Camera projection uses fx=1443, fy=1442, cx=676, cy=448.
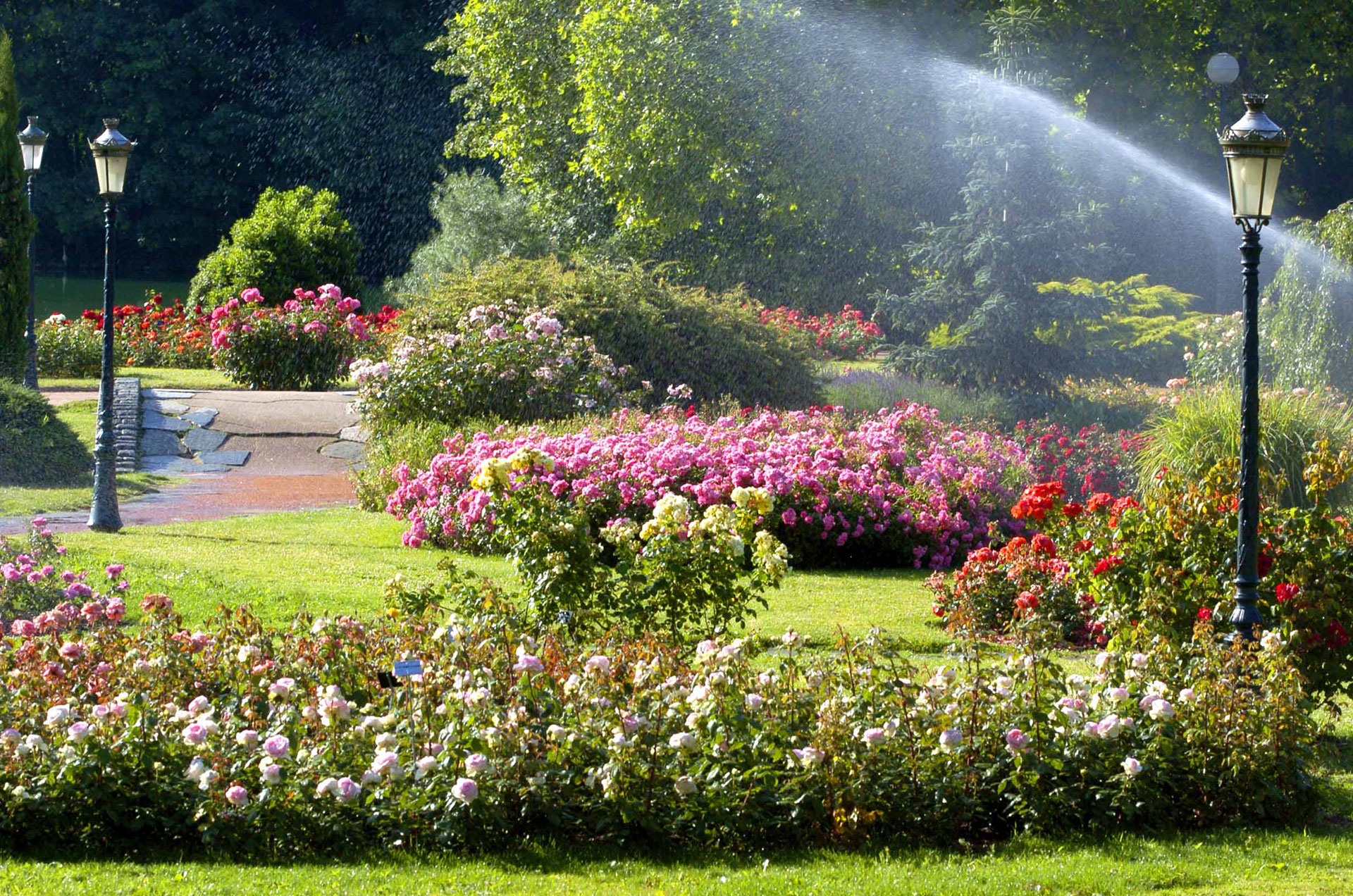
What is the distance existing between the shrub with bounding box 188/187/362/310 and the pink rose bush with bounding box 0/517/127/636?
14632 mm

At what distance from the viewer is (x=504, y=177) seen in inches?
1020

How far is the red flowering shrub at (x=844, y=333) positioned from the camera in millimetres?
20172

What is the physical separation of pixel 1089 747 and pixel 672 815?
52.5 inches

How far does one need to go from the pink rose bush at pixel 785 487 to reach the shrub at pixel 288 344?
24.3 feet

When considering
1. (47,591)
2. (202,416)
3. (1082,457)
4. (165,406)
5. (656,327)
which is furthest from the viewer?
(165,406)

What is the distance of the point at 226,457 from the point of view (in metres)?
13.7

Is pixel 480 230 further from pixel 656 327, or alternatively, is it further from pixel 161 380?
pixel 656 327

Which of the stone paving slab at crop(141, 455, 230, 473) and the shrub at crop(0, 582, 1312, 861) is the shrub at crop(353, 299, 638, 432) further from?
the shrub at crop(0, 582, 1312, 861)

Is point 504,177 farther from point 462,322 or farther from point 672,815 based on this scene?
point 672,815

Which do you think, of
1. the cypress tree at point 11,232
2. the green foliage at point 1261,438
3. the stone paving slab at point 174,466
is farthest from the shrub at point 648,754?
the cypress tree at point 11,232

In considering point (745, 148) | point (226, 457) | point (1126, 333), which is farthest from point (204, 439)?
point (1126, 333)

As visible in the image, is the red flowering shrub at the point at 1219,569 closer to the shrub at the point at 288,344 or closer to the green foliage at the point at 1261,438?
the green foliage at the point at 1261,438

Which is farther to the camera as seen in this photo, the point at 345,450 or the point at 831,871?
the point at 345,450

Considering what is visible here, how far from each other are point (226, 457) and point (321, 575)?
19.2 feet
